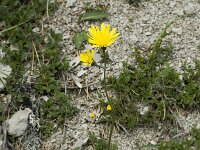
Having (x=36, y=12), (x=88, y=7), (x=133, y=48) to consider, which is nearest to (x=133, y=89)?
(x=133, y=48)

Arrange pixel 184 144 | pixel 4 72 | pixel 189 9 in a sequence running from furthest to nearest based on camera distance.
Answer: pixel 189 9
pixel 4 72
pixel 184 144

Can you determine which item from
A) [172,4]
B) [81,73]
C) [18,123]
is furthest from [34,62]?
[172,4]

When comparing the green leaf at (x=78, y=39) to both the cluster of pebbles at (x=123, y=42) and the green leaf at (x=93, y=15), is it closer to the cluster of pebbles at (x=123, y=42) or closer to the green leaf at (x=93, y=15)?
the cluster of pebbles at (x=123, y=42)

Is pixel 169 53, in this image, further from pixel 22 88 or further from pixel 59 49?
pixel 22 88

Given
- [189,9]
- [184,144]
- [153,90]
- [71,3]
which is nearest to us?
[184,144]

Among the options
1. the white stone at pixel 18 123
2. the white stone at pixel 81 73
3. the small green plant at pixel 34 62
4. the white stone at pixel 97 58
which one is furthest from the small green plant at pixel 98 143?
the white stone at pixel 97 58

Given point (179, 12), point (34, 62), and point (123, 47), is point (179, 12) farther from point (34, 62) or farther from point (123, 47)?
point (34, 62)

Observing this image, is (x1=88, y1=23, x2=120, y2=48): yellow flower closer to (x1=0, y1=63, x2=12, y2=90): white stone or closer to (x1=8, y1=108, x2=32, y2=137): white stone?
(x1=8, y1=108, x2=32, y2=137): white stone
